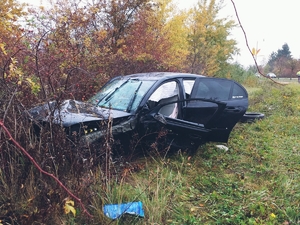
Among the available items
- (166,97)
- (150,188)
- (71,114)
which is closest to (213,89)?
(166,97)

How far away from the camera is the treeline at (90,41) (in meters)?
5.50

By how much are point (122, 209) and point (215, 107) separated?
2612 mm

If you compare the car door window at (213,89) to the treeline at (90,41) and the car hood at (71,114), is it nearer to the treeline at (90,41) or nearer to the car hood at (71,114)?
the car hood at (71,114)

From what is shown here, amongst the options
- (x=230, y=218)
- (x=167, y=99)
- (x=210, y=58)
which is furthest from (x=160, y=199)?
(x=210, y=58)

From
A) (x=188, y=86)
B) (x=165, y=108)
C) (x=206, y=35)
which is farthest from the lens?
(x=206, y=35)

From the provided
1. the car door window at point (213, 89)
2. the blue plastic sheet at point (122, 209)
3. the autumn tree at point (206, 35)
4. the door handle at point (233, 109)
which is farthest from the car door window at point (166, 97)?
the autumn tree at point (206, 35)

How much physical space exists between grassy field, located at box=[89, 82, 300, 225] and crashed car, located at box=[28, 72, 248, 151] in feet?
1.56

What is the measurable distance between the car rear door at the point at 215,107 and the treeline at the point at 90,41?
1.96 metres

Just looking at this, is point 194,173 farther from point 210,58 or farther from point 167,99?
point 210,58

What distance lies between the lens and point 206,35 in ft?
66.0

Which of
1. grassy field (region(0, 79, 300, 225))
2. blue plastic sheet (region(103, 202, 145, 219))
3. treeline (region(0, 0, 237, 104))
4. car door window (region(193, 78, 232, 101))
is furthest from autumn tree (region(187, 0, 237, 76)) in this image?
blue plastic sheet (region(103, 202, 145, 219))

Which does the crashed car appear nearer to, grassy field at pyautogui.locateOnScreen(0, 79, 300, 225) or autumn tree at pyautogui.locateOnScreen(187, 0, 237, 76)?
grassy field at pyautogui.locateOnScreen(0, 79, 300, 225)

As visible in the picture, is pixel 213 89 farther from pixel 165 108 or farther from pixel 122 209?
pixel 122 209

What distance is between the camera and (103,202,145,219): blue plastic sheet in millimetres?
2976
